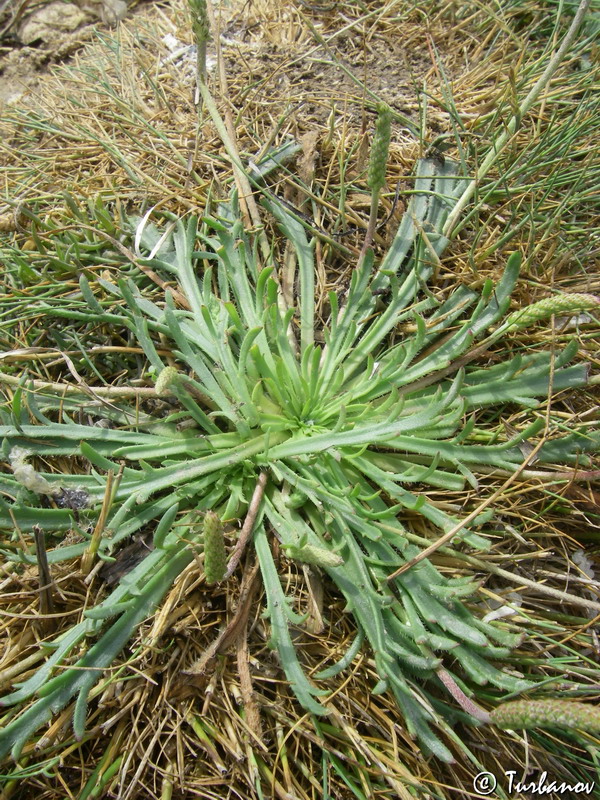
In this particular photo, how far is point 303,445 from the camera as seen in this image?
6.18ft

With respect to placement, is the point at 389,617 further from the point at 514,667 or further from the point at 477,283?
the point at 477,283

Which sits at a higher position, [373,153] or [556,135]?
[373,153]

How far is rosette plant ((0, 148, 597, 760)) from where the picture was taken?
169 cm

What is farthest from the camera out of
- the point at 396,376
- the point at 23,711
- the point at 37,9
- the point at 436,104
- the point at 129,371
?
the point at 37,9

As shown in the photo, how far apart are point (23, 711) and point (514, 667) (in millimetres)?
1495

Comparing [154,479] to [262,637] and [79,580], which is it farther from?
[262,637]

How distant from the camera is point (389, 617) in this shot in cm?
175

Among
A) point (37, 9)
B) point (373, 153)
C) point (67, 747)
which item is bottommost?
point (67, 747)

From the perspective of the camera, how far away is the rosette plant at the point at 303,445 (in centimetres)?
169

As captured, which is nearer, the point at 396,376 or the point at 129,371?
the point at 396,376

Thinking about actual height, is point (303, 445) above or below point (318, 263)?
below

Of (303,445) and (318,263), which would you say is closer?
(303,445)

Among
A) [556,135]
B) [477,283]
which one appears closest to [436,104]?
[556,135]

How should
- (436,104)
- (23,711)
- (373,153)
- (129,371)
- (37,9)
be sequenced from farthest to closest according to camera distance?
(37,9) < (436,104) < (129,371) < (373,153) < (23,711)
